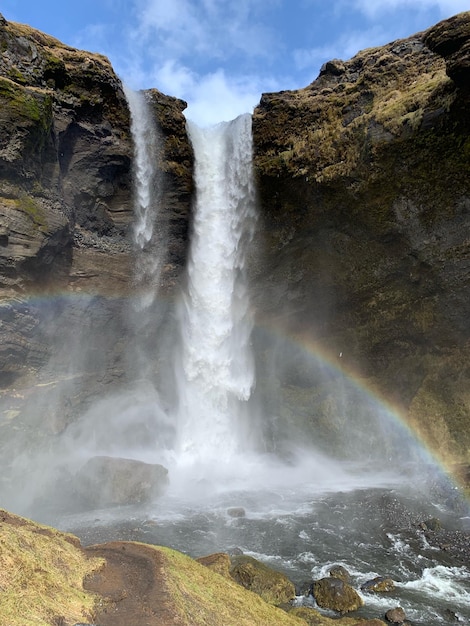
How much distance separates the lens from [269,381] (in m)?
34.4

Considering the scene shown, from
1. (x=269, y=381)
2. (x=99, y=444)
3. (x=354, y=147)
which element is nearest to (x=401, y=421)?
(x=269, y=381)

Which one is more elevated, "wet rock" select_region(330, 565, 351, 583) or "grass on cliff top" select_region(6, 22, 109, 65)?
"grass on cliff top" select_region(6, 22, 109, 65)

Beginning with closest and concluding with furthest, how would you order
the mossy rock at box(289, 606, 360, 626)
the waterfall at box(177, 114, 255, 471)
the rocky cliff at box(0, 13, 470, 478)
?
the mossy rock at box(289, 606, 360, 626), the rocky cliff at box(0, 13, 470, 478), the waterfall at box(177, 114, 255, 471)

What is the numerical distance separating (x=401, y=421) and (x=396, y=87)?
21031 mm

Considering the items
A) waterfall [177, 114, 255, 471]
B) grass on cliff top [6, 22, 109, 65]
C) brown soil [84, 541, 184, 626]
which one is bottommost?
brown soil [84, 541, 184, 626]

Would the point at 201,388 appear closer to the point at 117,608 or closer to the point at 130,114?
the point at 130,114

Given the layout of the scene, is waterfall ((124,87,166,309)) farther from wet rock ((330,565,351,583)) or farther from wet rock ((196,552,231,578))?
wet rock ((330,565,351,583))

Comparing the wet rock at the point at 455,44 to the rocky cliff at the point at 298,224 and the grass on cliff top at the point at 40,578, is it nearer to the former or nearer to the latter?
the rocky cliff at the point at 298,224

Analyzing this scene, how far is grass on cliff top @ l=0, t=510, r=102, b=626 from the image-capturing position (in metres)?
6.80

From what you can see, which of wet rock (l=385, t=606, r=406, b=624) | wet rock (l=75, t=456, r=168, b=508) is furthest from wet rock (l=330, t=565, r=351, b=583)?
wet rock (l=75, t=456, r=168, b=508)

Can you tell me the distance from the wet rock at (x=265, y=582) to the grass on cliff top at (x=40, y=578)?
457cm

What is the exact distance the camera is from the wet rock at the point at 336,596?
1206cm

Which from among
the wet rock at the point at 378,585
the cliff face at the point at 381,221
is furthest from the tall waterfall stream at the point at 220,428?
the wet rock at the point at 378,585

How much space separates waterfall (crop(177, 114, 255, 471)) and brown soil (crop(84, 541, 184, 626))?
20.5 meters
